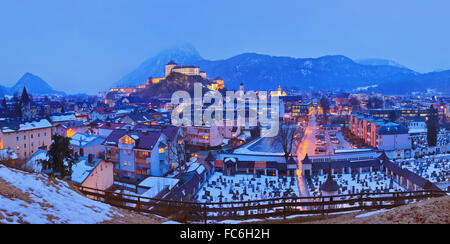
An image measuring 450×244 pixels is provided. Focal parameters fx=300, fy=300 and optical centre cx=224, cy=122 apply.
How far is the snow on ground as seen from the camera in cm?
600

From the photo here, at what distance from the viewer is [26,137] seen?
3017 centimetres

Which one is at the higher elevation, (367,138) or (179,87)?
(179,87)

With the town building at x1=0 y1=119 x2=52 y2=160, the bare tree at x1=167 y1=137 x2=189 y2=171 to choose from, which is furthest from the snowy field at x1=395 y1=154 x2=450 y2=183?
the town building at x1=0 y1=119 x2=52 y2=160

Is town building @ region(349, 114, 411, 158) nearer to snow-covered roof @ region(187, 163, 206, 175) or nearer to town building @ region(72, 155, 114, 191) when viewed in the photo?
snow-covered roof @ region(187, 163, 206, 175)

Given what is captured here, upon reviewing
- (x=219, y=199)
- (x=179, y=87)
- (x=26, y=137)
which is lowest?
(x=219, y=199)

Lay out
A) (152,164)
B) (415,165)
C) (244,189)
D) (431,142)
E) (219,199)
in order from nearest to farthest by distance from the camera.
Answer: (219,199) < (244,189) < (152,164) < (415,165) < (431,142)

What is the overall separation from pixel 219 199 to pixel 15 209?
15541 millimetres

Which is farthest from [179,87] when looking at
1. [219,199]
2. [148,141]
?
[219,199]

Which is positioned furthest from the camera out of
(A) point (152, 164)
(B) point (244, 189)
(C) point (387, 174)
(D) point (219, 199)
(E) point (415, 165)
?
(E) point (415, 165)

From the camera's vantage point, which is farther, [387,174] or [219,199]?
[387,174]

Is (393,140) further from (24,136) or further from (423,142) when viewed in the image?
(24,136)

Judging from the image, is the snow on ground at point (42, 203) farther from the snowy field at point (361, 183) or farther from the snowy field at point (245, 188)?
the snowy field at point (361, 183)

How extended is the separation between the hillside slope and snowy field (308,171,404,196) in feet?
57.1

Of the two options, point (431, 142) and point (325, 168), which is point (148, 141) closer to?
point (325, 168)
